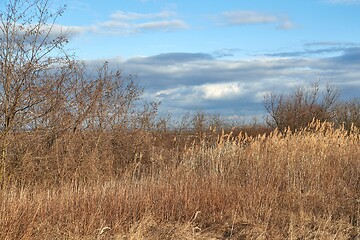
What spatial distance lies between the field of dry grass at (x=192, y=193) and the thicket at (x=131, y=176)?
0.09 ft

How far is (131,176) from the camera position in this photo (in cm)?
1035

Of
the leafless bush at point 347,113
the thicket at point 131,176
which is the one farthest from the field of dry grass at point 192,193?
the leafless bush at point 347,113

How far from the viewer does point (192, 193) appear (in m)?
8.27

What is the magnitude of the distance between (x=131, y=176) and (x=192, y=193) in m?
2.49

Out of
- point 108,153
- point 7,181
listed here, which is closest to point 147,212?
point 7,181

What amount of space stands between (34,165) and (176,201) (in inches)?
162

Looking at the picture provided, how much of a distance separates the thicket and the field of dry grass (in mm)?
27

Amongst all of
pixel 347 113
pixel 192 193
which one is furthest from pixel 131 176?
pixel 347 113

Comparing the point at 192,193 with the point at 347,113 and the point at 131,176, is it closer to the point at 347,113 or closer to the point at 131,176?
the point at 131,176

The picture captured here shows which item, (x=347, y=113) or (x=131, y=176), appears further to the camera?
(x=347, y=113)

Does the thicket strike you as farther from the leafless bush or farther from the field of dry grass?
the leafless bush

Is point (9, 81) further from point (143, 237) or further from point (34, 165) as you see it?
point (143, 237)

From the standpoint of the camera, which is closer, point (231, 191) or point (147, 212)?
point (147, 212)

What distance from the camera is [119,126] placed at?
14.4 meters
